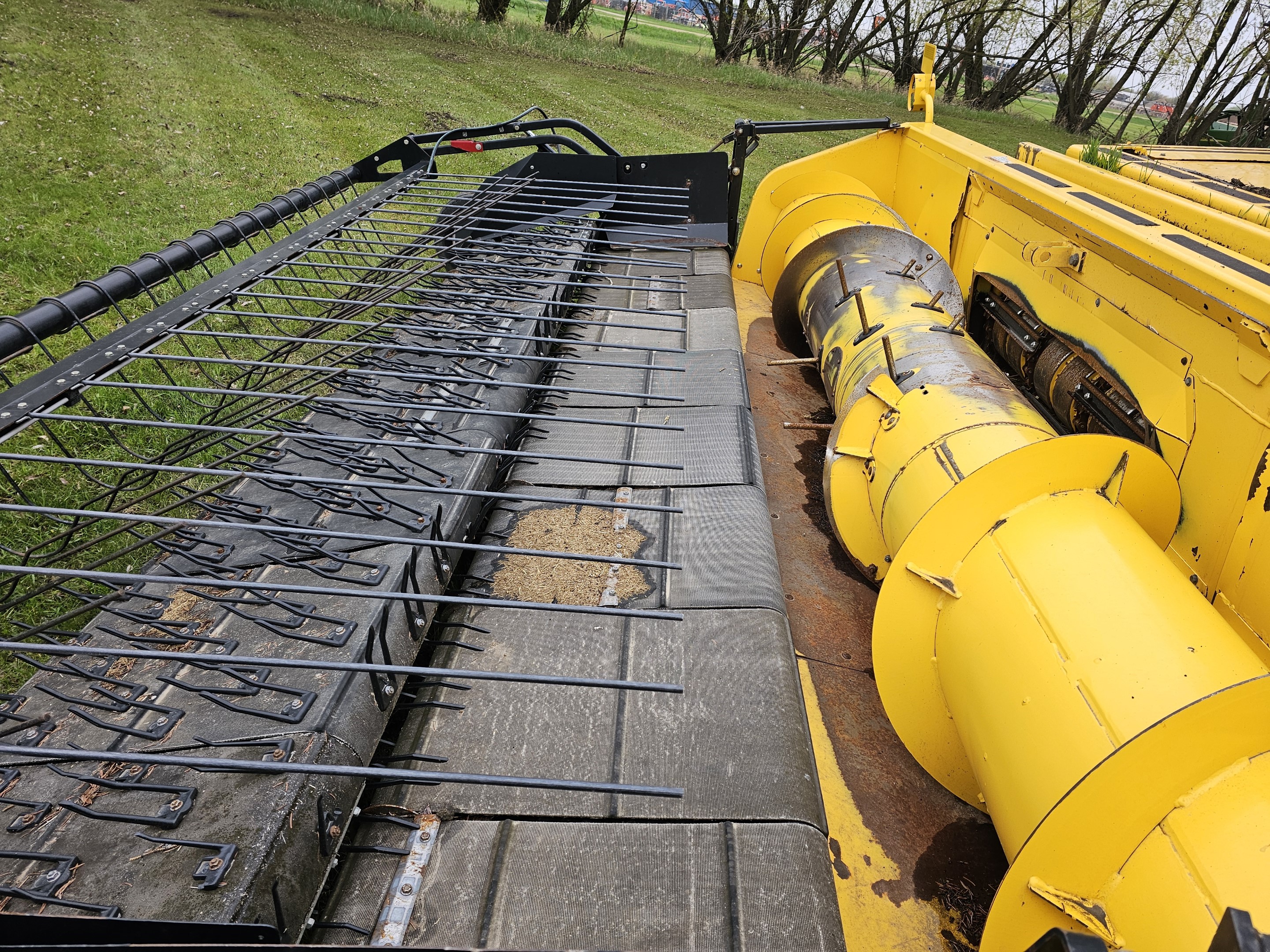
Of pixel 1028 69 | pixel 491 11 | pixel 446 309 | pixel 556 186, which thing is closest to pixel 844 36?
pixel 1028 69

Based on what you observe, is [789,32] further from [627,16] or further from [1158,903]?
[1158,903]

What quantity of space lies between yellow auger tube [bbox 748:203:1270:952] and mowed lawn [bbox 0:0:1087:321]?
500 cm

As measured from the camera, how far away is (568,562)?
2.44 meters

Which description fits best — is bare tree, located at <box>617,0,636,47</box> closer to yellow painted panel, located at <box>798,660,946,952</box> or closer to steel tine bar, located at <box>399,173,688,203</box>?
steel tine bar, located at <box>399,173,688,203</box>

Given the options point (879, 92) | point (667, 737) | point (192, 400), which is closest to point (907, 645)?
point (667, 737)

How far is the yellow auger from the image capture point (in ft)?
4.03

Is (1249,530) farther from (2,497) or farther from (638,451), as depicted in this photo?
(2,497)

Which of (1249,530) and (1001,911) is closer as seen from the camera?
(1001,911)

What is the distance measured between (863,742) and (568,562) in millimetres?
1043

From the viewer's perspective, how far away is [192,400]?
3484 mm

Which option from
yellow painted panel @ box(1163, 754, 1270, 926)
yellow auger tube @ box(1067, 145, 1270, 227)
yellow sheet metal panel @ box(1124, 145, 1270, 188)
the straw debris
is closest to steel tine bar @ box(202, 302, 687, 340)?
the straw debris

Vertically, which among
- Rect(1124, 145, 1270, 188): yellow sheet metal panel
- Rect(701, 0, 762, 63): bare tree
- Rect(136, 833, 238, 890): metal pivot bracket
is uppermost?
Rect(701, 0, 762, 63): bare tree

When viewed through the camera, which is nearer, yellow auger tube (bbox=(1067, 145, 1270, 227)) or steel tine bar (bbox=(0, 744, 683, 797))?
steel tine bar (bbox=(0, 744, 683, 797))

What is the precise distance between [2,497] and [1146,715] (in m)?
3.96
